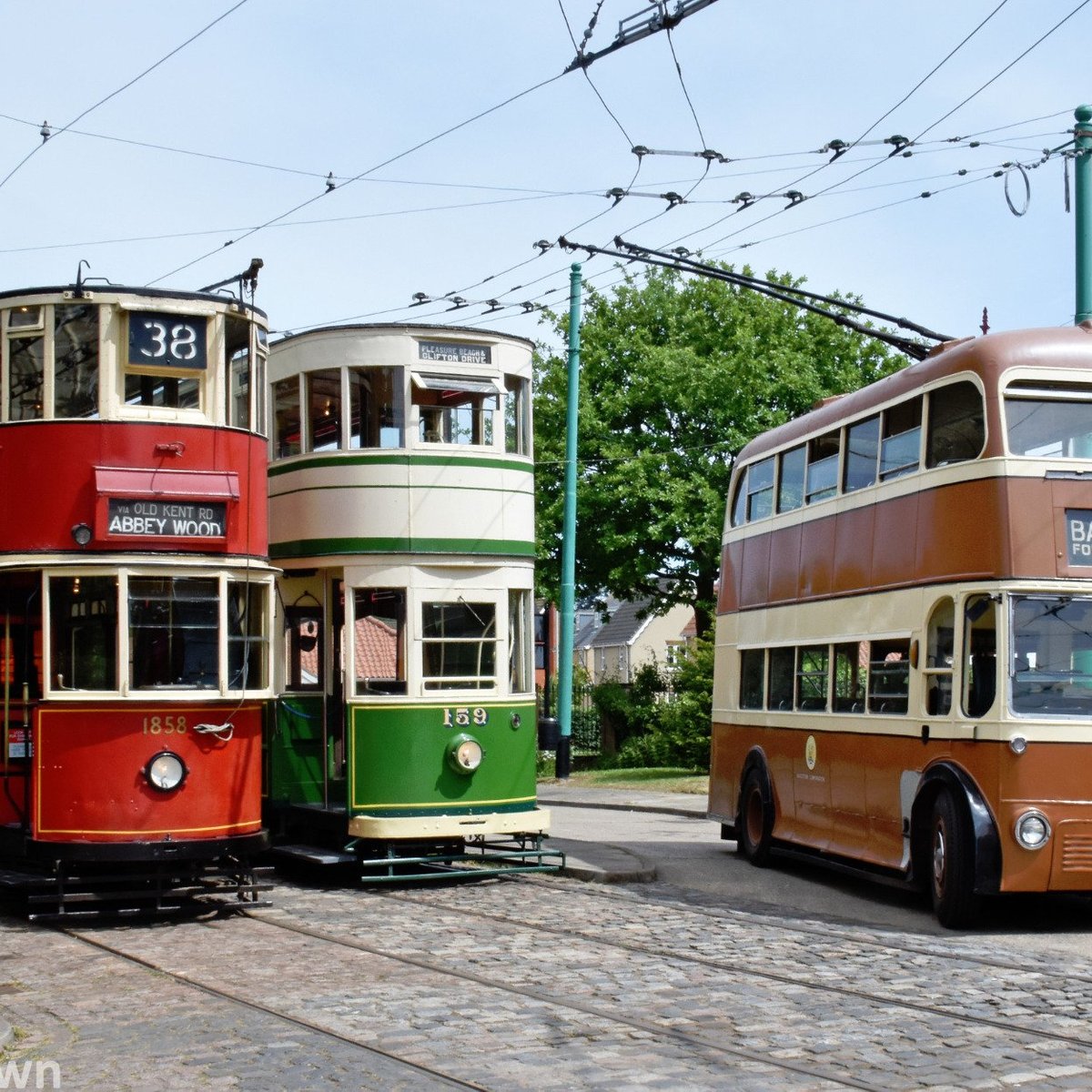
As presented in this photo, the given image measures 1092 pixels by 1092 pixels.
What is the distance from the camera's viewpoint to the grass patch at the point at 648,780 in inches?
1304

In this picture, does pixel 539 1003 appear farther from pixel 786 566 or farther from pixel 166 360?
pixel 786 566

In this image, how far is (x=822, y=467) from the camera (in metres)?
17.9

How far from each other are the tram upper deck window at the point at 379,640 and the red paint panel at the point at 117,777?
9.06 ft

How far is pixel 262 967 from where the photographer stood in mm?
11469

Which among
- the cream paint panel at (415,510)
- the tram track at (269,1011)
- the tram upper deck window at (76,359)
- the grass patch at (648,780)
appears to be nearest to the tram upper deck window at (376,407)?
the cream paint panel at (415,510)

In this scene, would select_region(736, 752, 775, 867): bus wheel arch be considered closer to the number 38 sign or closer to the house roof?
the number 38 sign

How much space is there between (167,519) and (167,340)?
4.78ft

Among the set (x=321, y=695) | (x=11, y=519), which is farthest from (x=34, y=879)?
(x=321, y=695)

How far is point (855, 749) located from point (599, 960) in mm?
5293

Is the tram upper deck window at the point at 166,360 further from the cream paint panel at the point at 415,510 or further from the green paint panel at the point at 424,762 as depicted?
the green paint panel at the point at 424,762

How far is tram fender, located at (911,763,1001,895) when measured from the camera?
13.3 metres

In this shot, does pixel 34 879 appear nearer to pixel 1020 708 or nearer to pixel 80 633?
pixel 80 633

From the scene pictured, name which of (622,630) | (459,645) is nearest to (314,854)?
(459,645)

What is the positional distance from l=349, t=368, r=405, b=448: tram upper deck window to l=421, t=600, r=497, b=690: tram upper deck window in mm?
1649
